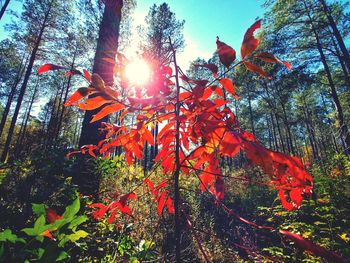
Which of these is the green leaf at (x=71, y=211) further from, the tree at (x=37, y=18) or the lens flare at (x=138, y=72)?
the tree at (x=37, y=18)

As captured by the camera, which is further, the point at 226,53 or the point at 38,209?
the point at 38,209

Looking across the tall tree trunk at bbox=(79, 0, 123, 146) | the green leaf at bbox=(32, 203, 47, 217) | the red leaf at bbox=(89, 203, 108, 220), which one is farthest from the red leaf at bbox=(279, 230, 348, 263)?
the tall tree trunk at bbox=(79, 0, 123, 146)

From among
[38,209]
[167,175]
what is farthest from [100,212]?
[167,175]

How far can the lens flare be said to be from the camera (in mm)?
666

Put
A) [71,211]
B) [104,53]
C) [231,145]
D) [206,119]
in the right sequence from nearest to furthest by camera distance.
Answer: [231,145] < [206,119] < [71,211] < [104,53]

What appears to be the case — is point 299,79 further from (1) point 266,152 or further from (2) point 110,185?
(1) point 266,152

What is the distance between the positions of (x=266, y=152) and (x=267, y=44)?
1068 cm

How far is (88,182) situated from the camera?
8.59ft

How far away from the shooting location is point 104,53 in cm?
312

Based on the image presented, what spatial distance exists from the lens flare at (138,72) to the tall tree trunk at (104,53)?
96.5 inches

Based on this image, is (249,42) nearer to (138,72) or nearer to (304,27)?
(138,72)

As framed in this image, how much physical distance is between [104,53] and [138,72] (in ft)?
9.20

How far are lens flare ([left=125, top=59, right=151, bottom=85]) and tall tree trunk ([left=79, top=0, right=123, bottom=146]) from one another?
245cm

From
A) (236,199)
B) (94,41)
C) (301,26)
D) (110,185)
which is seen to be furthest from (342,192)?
(94,41)
